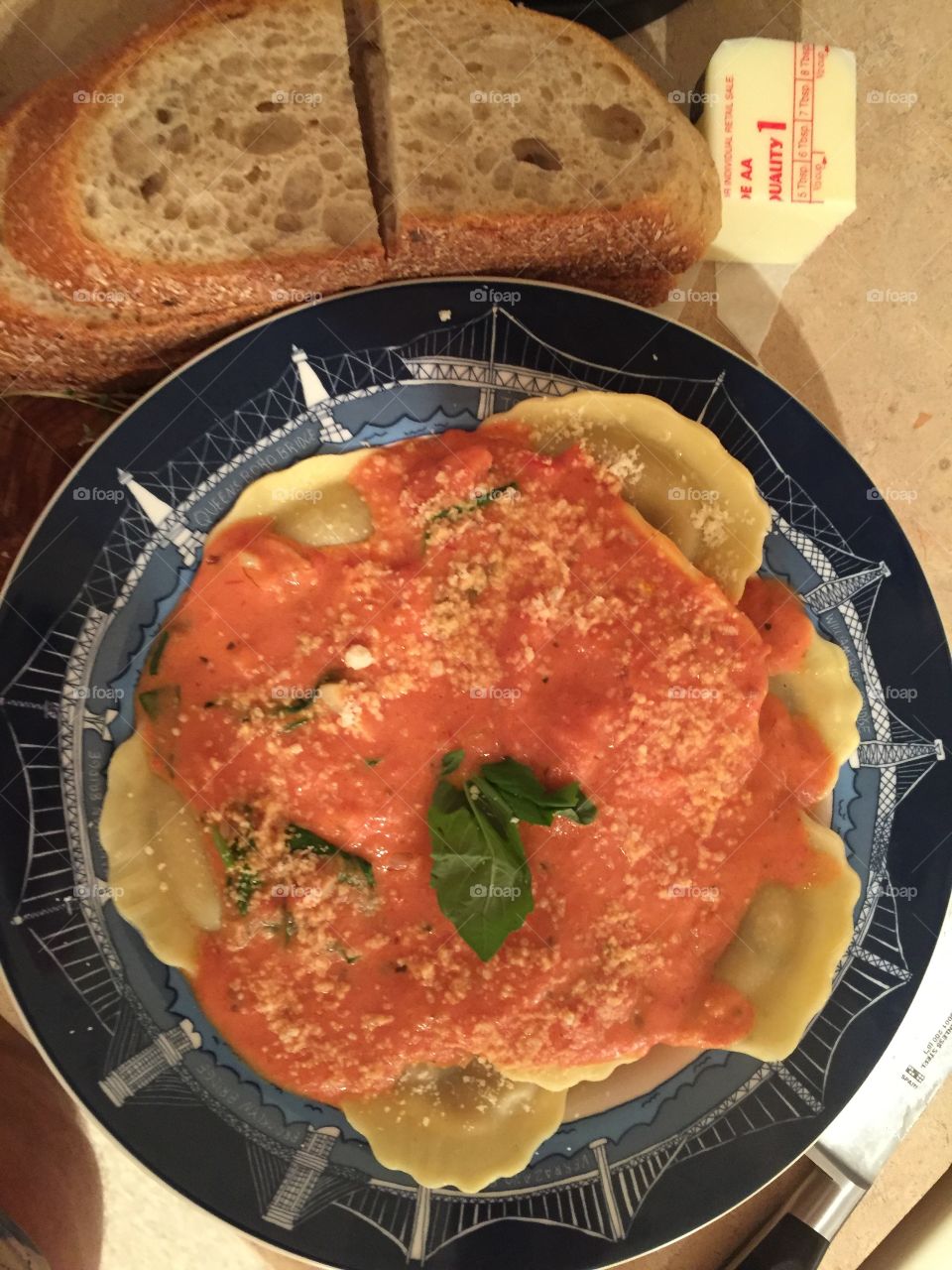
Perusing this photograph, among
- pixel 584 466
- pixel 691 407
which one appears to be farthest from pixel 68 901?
pixel 691 407

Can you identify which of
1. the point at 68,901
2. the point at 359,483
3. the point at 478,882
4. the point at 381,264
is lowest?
the point at 68,901

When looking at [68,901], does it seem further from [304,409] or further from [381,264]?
[381,264]

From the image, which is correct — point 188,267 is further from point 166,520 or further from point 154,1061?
point 154,1061

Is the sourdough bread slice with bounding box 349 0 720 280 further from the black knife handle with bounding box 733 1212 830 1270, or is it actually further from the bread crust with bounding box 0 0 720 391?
the black knife handle with bounding box 733 1212 830 1270

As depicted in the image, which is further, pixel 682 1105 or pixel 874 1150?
pixel 874 1150

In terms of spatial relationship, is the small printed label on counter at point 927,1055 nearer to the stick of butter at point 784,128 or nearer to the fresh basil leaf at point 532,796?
the fresh basil leaf at point 532,796

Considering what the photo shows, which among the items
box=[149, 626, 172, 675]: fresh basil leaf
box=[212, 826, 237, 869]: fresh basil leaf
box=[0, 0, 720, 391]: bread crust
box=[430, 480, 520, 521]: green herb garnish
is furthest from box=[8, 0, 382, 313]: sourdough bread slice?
box=[212, 826, 237, 869]: fresh basil leaf
